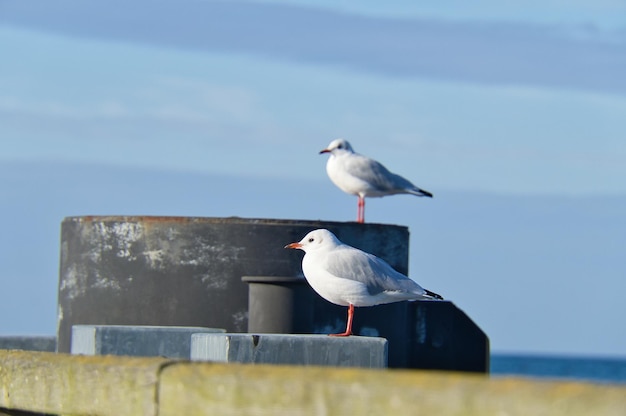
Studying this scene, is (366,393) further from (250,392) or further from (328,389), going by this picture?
(250,392)

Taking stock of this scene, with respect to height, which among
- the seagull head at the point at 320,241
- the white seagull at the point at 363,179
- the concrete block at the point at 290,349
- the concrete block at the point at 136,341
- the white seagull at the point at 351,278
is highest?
the white seagull at the point at 363,179

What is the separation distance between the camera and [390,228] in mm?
12305

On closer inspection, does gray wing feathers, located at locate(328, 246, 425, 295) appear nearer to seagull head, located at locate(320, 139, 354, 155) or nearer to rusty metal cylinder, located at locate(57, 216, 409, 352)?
rusty metal cylinder, located at locate(57, 216, 409, 352)

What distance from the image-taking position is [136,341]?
10.1 metres

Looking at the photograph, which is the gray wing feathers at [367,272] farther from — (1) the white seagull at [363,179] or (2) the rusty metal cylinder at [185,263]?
(1) the white seagull at [363,179]

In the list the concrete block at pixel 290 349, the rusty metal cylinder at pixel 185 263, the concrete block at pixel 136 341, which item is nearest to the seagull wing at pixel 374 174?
the rusty metal cylinder at pixel 185 263

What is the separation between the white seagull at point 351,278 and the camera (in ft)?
32.9

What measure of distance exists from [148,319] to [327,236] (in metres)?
2.33

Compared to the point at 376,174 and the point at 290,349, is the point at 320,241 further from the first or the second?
the point at 376,174

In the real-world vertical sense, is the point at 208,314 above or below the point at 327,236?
below

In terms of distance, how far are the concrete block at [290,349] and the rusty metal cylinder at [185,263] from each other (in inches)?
136

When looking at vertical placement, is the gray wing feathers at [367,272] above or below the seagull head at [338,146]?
below

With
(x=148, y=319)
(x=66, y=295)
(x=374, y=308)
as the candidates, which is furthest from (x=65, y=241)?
(x=374, y=308)

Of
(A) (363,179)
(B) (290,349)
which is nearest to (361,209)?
(A) (363,179)
